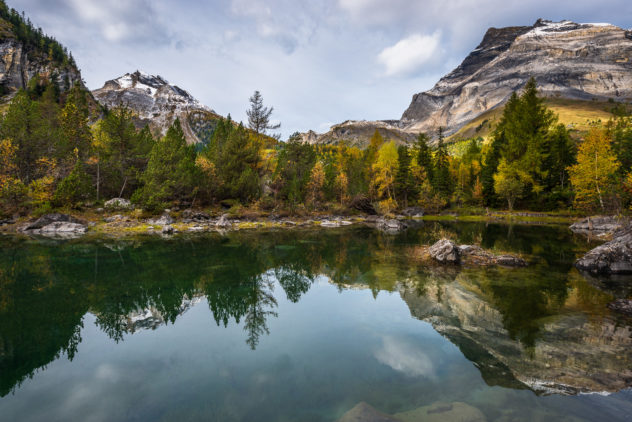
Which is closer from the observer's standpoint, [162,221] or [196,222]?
[162,221]

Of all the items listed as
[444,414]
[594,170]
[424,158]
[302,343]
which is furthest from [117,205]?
[594,170]

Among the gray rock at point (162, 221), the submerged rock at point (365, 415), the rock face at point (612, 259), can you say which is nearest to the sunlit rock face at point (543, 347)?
the submerged rock at point (365, 415)

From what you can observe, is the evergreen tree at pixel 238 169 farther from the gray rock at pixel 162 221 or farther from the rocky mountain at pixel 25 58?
the rocky mountain at pixel 25 58

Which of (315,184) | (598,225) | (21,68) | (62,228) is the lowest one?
(62,228)

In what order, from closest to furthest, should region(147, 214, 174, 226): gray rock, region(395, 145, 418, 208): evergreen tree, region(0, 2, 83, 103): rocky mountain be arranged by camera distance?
1. region(147, 214, 174, 226): gray rock
2. region(395, 145, 418, 208): evergreen tree
3. region(0, 2, 83, 103): rocky mountain

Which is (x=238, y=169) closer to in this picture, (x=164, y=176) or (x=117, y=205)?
(x=164, y=176)

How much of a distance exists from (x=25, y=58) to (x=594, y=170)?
7607 inches

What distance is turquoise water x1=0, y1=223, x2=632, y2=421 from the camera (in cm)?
566

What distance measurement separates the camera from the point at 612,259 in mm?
15750

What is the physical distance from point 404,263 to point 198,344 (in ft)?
46.2

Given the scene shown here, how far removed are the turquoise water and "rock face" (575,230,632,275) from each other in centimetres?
129

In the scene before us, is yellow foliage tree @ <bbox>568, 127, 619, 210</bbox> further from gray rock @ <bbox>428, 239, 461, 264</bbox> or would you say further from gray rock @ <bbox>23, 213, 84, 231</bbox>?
gray rock @ <bbox>23, 213, 84, 231</bbox>

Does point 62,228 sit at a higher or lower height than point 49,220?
lower

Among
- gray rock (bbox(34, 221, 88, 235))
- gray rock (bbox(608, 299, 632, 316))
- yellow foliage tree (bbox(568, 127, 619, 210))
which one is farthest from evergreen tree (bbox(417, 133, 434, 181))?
gray rock (bbox(34, 221, 88, 235))
